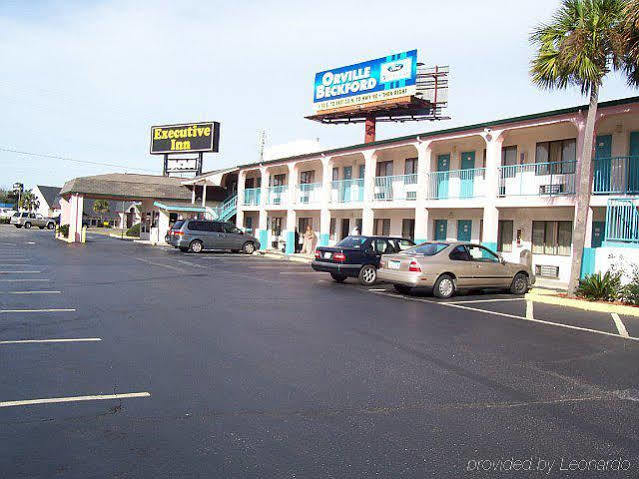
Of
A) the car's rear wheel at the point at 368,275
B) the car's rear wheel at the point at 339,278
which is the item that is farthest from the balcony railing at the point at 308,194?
the car's rear wheel at the point at 368,275

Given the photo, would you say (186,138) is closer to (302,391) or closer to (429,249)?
(429,249)

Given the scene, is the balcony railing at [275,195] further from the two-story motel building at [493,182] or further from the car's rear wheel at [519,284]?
the car's rear wheel at [519,284]

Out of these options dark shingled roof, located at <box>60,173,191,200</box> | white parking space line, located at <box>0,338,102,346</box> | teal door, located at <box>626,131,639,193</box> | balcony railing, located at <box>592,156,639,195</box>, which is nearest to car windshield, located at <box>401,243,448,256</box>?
balcony railing, located at <box>592,156,639,195</box>

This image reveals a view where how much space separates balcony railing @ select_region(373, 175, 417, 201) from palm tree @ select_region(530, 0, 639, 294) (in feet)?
35.0

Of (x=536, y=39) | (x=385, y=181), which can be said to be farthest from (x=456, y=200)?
(x=536, y=39)

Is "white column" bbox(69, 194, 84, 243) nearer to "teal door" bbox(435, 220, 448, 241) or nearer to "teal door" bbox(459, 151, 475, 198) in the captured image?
"teal door" bbox(435, 220, 448, 241)

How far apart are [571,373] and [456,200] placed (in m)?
16.1

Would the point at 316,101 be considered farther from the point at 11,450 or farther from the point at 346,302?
the point at 11,450

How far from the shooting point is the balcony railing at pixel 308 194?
34.1m

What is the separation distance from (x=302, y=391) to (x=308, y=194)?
29731 millimetres

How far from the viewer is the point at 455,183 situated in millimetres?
24484

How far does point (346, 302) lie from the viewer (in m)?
13.1

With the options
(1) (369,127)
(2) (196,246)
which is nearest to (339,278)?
(2) (196,246)

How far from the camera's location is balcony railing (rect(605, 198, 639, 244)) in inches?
613
